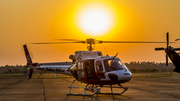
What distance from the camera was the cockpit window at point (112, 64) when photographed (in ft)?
62.0

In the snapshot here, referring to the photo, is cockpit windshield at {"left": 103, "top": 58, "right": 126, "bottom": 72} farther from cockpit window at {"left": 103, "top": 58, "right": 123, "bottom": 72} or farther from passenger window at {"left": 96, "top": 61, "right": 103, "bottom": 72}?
passenger window at {"left": 96, "top": 61, "right": 103, "bottom": 72}

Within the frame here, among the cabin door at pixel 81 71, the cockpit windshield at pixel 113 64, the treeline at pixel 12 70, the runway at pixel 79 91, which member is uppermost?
the cockpit windshield at pixel 113 64

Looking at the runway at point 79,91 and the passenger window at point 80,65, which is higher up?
the passenger window at point 80,65

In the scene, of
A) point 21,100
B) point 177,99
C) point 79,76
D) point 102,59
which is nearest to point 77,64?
point 79,76

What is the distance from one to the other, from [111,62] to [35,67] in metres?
13.6

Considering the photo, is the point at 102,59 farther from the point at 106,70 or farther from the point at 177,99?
the point at 177,99

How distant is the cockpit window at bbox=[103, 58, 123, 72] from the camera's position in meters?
18.9

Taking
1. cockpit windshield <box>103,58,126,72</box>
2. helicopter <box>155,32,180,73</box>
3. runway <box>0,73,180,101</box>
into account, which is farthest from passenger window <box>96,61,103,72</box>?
helicopter <box>155,32,180,73</box>

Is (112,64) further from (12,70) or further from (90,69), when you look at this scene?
(12,70)

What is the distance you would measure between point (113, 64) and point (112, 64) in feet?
0.25

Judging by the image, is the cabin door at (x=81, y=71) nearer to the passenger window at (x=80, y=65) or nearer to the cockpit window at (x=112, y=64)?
the passenger window at (x=80, y=65)

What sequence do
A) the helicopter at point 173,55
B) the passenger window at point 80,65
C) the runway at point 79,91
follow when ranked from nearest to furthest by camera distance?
the runway at point 79,91, the passenger window at point 80,65, the helicopter at point 173,55

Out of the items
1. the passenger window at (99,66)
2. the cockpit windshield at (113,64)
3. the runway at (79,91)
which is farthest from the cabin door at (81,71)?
the cockpit windshield at (113,64)

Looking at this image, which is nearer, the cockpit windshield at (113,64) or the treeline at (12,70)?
the cockpit windshield at (113,64)
